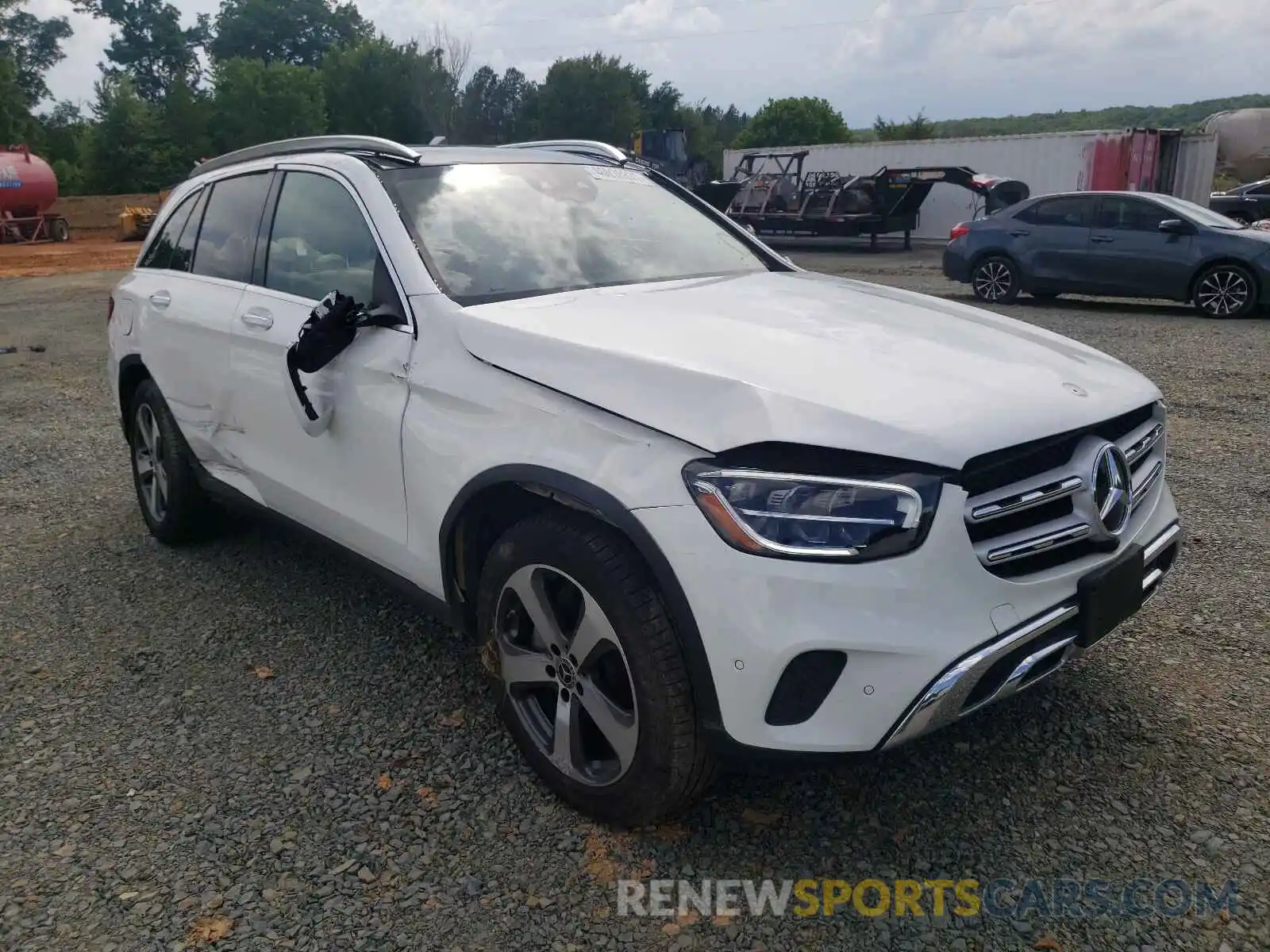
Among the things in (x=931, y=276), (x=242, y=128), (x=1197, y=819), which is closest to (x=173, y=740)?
(x=1197, y=819)

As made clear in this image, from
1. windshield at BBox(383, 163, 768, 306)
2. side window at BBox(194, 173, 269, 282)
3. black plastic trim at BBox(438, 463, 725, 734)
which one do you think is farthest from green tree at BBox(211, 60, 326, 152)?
black plastic trim at BBox(438, 463, 725, 734)

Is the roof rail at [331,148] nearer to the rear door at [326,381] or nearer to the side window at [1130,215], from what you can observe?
the rear door at [326,381]

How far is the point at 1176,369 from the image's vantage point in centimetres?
852

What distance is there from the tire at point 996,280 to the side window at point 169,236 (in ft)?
36.0

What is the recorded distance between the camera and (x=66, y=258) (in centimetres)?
2480

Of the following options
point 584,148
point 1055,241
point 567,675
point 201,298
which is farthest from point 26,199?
point 567,675

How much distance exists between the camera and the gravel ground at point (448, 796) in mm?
2352

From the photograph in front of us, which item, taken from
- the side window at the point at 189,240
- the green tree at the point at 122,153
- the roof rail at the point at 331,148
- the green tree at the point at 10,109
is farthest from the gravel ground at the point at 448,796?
the green tree at the point at 10,109

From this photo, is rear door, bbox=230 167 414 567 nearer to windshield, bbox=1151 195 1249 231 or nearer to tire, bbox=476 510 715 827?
tire, bbox=476 510 715 827

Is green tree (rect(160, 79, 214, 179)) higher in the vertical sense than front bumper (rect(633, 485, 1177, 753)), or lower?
higher

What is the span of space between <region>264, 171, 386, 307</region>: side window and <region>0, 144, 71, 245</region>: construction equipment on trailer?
95.6ft

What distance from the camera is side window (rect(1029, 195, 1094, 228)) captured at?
12.5 meters

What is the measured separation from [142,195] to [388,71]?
1019 inches

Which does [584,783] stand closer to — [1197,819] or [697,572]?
[697,572]
